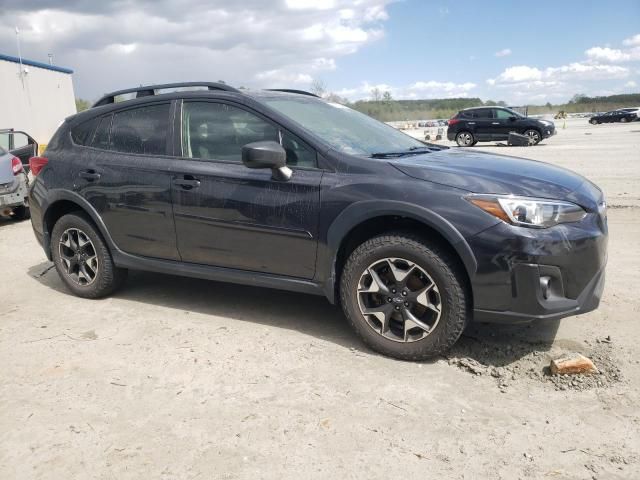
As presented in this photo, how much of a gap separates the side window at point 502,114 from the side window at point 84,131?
2115cm

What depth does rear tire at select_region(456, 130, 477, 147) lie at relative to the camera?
78.9ft

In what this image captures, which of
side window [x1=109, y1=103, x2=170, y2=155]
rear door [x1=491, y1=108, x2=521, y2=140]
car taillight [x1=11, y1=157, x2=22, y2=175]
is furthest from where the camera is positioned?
rear door [x1=491, y1=108, x2=521, y2=140]

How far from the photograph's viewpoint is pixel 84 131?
4.83m

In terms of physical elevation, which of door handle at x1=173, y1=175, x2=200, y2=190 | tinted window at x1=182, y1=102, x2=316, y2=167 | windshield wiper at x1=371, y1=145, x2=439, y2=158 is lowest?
door handle at x1=173, y1=175, x2=200, y2=190

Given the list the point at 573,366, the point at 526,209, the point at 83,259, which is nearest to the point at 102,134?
the point at 83,259

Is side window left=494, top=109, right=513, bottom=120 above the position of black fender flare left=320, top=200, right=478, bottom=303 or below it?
above

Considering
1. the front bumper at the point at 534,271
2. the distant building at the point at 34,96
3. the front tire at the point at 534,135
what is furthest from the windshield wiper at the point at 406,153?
the distant building at the point at 34,96

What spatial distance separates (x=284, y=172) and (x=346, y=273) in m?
0.80

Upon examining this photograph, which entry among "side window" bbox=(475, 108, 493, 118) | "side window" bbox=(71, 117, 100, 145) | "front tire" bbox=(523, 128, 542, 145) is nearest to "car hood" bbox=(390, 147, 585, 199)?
"side window" bbox=(71, 117, 100, 145)

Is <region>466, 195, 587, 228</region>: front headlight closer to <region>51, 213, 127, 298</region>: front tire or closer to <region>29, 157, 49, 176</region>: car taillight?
<region>51, 213, 127, 298</region>: front tire

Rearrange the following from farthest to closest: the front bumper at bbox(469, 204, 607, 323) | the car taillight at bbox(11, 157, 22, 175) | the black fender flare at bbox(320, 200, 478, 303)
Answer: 1. the car taillight at bbox(11, 157, 22, 175)
2. the black fender flare at bbox(320, 200, 478, 303)
3. the front bumper at bbox(469, 204, 607, 323)

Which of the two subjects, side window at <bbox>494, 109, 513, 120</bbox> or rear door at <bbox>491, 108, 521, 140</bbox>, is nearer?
rear door at <bbox>491, 108, 521, 140</bbox>

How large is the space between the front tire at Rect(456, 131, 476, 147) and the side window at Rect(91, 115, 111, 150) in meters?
21.3

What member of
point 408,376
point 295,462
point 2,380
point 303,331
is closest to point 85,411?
point 2,380
